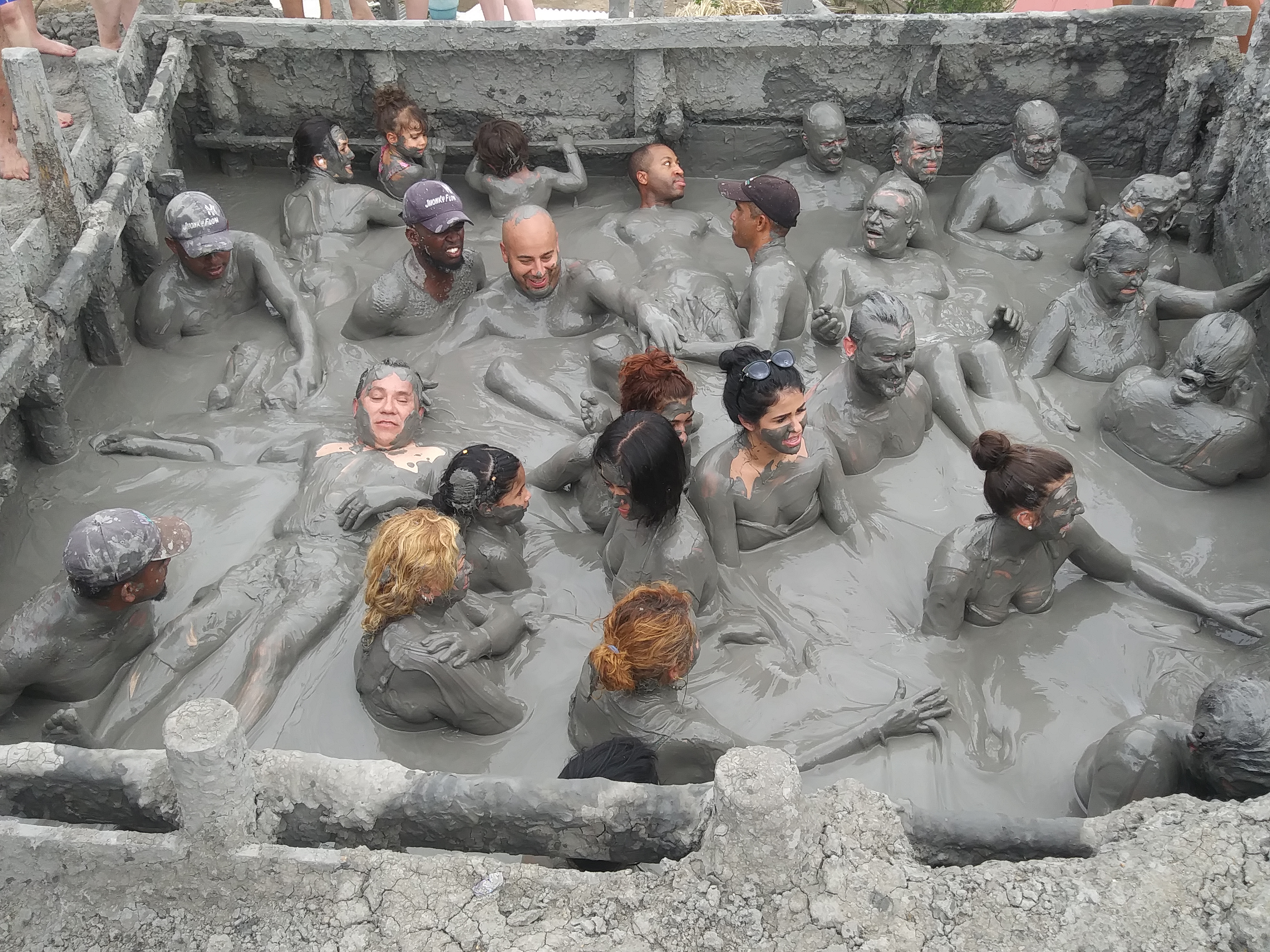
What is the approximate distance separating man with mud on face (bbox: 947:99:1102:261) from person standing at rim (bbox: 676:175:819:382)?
5.21 ft

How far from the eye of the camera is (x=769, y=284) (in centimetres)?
574

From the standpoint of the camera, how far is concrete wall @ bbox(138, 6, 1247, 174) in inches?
277

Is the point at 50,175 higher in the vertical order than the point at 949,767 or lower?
higher

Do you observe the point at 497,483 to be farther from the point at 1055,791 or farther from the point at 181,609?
the point at 1055,791

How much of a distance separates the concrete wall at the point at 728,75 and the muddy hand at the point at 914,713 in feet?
15.4

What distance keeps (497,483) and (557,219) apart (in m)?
3.59

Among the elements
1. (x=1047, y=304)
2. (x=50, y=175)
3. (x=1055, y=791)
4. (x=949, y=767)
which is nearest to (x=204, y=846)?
(x=949, y=767)

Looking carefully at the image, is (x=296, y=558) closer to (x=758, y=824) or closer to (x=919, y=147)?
(x=758, y=824)

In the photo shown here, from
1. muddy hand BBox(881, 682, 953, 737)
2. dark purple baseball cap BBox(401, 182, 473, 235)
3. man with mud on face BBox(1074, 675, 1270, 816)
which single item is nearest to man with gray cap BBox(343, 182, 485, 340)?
dark purple baseball cap BBox(401, 182, 473, 235)

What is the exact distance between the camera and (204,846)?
2.83 metres

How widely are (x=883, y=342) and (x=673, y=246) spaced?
2275mm

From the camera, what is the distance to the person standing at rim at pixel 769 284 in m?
5.69

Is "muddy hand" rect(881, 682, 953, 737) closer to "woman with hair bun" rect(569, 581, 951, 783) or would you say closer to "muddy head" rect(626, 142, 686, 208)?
"woman with hair bun" rect(569, 581, 951, 783)

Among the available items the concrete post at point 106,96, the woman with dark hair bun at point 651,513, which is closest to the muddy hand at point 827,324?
the woman with dark hair bun at point 651,513
